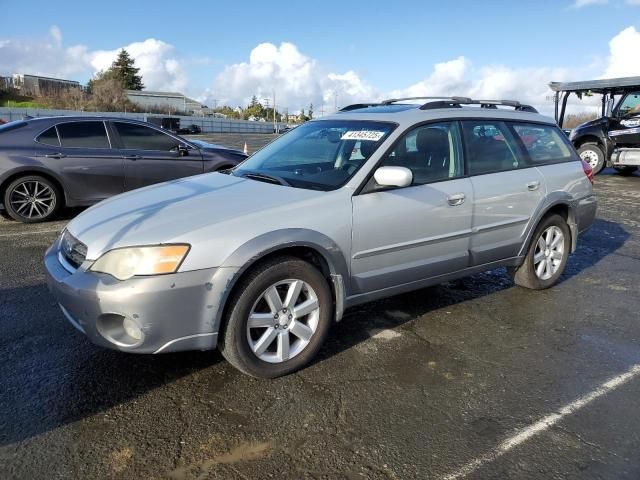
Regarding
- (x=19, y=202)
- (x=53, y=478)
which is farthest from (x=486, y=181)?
(x=19, y=202)

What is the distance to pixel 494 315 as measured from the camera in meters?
4.24

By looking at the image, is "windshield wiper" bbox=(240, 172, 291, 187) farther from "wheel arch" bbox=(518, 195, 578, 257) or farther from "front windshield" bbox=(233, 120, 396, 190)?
"wheel arch" bbox=(518, 195, 578, 257)

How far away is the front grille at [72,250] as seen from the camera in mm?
3013

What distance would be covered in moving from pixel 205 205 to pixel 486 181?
89.5 inches

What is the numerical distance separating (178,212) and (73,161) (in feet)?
16.0

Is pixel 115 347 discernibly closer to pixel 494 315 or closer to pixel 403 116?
pixel 403 116

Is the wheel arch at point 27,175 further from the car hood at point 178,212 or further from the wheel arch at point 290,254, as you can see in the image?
the wheel arch at point 290,254

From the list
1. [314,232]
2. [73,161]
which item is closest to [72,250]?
[314,232]

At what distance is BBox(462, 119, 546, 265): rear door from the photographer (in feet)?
13.5

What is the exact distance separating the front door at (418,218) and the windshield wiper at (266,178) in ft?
1.83

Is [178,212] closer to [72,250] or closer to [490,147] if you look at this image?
[72,250]

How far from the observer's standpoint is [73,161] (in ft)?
23.4

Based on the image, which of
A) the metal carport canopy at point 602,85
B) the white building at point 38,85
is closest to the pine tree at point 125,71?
the white building at point 38,85

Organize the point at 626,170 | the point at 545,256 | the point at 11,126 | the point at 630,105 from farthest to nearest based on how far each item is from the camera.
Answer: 1. the point at 626,170
2. the point at 630,105
3. the point at 11,126
4. the point at 545,256
